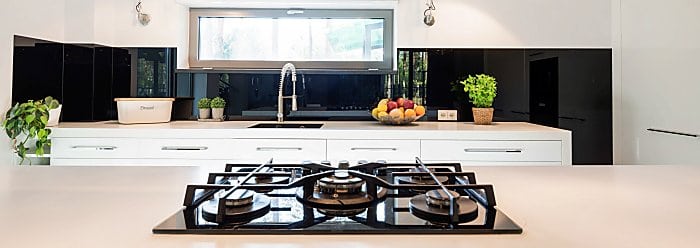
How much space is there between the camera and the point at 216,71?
3.11m

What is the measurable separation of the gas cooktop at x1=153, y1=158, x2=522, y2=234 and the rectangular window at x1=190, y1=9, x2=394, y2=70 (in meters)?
2.35

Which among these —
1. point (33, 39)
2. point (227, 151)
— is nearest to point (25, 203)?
point (227, 151)

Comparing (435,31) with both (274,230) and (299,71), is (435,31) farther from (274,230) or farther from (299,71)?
(274,230)

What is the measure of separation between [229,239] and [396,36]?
254 cm

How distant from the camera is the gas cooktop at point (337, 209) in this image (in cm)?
62

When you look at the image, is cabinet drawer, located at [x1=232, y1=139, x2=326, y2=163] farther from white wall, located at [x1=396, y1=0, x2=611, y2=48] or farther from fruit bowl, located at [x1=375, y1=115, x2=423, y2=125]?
white wall, located at [x1=396, y1=0, x2=611, y2=48]

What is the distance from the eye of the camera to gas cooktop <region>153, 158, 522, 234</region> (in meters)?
0.62

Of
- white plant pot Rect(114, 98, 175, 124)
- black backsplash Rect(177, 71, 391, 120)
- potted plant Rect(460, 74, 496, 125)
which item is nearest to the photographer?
white plant pot Rect(114, 98, 175, 124)

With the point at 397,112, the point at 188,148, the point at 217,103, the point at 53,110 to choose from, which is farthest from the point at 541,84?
the point at 53,110

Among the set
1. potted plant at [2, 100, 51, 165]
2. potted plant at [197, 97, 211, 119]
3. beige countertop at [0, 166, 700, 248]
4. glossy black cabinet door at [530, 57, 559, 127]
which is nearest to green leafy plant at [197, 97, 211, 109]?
potted plant at [197, 97, 211, 119]

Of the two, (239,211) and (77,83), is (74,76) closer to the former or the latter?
(77,83)

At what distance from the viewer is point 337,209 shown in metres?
0.71

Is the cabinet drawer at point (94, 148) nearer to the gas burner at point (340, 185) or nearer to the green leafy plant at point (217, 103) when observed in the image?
the green leafy plant at point (217, 103)

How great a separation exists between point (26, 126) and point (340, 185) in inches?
84.0
